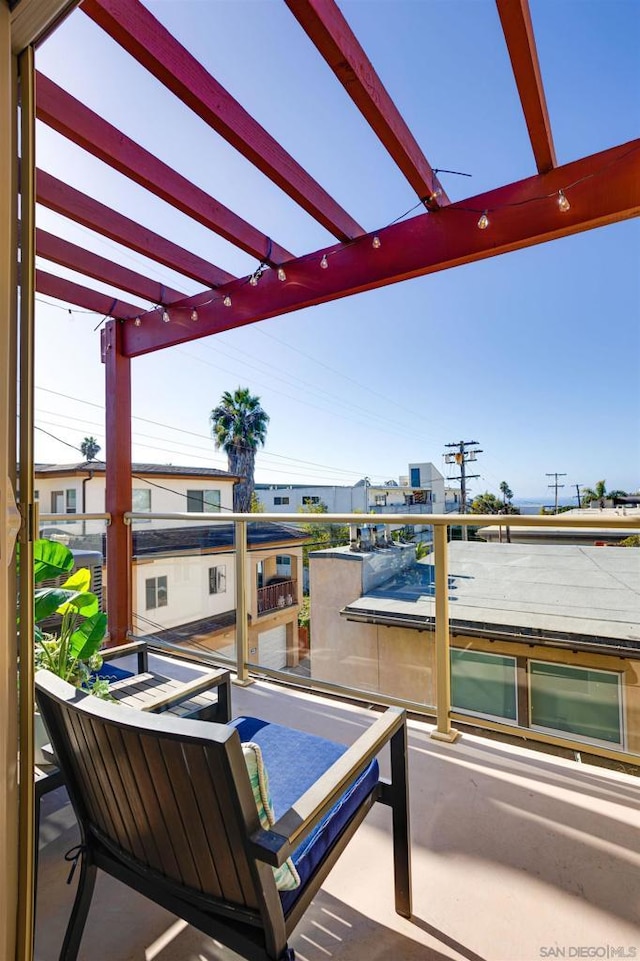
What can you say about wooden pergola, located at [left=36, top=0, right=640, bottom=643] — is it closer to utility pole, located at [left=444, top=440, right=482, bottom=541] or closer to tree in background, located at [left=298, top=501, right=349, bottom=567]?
tree in background, located at [left=298, top=501, right=349, bottom=567]

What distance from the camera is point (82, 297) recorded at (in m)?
3.59

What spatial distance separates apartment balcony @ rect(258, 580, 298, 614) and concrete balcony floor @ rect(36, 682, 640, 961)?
1322 mm

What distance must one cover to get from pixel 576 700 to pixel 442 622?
0.68 m

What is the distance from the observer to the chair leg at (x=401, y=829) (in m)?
1.33

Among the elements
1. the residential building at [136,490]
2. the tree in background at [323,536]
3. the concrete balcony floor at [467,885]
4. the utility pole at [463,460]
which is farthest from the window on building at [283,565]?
the utility pole at [463,460]

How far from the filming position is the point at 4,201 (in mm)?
908

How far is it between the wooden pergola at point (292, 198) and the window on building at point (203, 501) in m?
6.10

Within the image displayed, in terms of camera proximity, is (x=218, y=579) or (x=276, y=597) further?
(x=218, y=579)

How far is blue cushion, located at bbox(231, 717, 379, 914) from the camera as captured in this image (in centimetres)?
103

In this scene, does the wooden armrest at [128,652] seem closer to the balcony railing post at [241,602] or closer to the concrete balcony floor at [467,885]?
the concrete balcony floor at [467,885]

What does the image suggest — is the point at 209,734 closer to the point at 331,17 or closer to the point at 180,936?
the point at 180,936

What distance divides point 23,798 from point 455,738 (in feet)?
6.48

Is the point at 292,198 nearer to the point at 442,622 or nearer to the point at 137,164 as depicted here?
the point at 137,164

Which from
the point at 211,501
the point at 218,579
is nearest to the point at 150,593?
the point at 218,579
